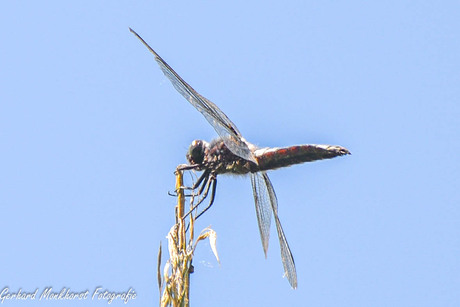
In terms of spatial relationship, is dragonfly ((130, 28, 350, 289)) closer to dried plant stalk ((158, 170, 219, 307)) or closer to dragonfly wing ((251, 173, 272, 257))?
dragonfly wing ((251, 173, 272, 257))

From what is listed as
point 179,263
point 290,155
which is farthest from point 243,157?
point 179,263

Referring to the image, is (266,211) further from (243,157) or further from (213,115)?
(213,115)

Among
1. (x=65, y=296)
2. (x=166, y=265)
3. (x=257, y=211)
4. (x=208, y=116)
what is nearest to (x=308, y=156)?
(x=257, y=211)

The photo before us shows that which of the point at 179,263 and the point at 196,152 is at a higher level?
the point at 196,152

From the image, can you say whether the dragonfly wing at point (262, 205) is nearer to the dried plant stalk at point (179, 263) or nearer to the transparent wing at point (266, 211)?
the transparent wing at point (266, 211)

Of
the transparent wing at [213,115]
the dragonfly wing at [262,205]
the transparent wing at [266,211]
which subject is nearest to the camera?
the transparent wing at [213,115]

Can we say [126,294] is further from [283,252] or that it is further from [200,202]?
[283,252]

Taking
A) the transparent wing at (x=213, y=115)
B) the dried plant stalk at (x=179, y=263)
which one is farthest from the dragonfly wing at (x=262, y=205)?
the dried plant stalk at (x=179, y=263)
